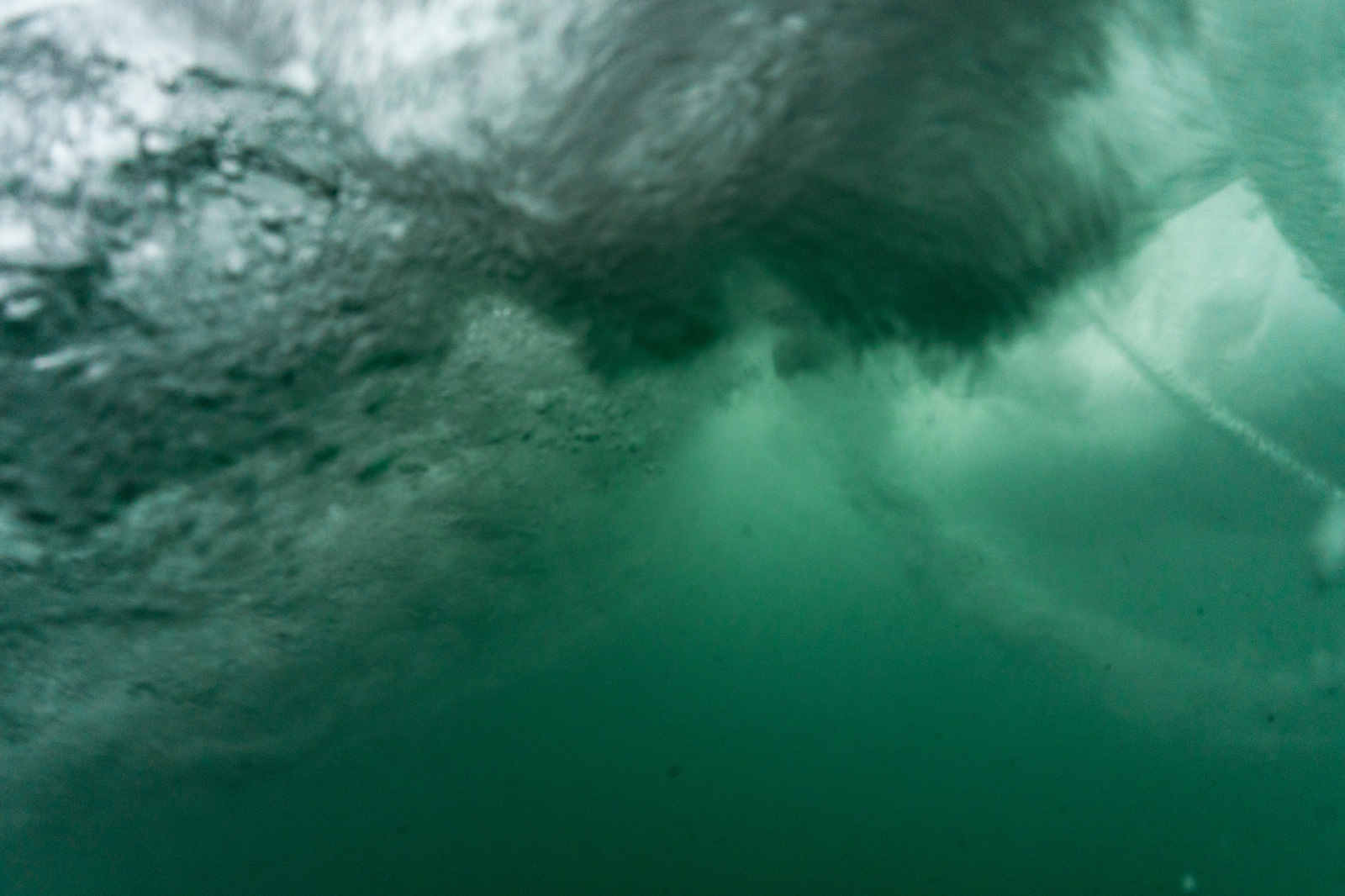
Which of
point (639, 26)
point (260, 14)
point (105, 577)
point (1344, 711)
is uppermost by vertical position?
point (260, 14)

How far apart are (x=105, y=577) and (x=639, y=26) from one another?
630 centimetres

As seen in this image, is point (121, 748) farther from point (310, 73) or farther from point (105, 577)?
point (310, 73)

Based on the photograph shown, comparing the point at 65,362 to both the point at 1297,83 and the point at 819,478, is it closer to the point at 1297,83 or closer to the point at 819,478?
the point at 1297,83

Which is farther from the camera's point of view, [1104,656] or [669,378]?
[1104,656]

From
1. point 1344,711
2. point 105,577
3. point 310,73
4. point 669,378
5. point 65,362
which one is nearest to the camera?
point 310,73

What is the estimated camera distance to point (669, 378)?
24.9 feet

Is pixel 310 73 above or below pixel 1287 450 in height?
above

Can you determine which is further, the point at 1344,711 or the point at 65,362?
the point at 1344,711

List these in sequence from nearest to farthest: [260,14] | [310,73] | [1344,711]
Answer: [260,14] < [310,73] < [1344,711]

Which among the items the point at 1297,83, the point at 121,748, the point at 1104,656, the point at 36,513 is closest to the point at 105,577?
the point at 36,513

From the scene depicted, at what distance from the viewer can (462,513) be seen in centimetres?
816

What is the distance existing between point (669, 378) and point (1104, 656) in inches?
319

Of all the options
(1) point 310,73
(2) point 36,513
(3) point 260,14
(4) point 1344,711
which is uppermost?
(3) point 260,14

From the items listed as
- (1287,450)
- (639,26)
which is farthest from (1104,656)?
(639,26)
